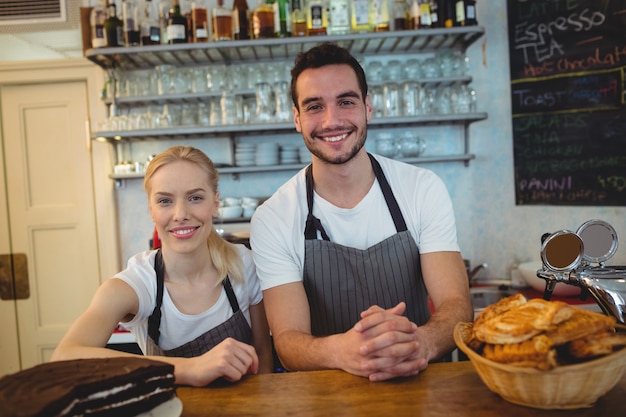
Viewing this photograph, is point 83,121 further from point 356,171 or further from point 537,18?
point 537,18

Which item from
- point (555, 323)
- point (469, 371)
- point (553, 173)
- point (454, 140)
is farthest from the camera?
point (454, 140)

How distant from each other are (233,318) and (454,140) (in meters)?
2.31

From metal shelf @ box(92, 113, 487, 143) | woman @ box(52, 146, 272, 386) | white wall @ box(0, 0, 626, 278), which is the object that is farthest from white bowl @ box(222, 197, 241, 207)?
woman @ box(52, 146, 272, 386)

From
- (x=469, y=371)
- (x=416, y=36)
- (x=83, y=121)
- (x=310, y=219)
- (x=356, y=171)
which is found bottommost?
A: (x=469, y=371)

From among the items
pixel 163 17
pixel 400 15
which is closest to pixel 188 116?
pixel 163 17

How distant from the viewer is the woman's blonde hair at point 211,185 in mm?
1683

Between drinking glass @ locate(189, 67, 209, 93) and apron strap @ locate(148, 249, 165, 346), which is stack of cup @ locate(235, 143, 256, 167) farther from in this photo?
apron strap @ locate(148, 249, 165, 346)

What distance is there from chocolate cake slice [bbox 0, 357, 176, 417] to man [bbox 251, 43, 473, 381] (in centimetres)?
65

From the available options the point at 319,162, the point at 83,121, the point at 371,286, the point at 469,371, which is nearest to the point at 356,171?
the point at 319,162

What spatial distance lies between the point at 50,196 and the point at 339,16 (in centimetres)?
227

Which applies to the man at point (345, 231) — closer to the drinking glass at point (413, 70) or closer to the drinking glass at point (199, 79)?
the drinking glass at point (413, 70)

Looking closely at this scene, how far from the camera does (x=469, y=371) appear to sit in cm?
118

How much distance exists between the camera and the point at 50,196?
3.71 m

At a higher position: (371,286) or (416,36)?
(416,36)
